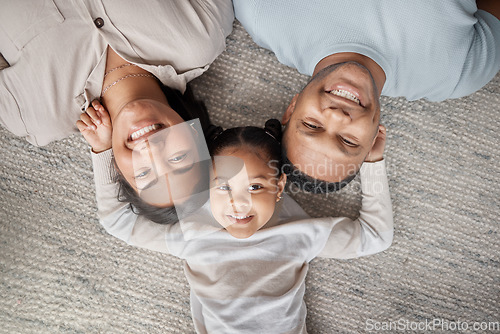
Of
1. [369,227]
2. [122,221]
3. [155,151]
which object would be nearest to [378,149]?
[369,227]

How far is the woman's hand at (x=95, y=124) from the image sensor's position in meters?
0.83

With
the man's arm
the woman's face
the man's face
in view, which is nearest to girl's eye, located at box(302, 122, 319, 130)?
the man's face

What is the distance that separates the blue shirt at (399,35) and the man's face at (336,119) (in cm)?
10

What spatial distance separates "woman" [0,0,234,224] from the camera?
776 mm

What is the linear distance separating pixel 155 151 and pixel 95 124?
22 centimetres

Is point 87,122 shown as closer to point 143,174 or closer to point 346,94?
point 143,174

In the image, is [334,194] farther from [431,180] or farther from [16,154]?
[16,154]

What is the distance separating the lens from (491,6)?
87cm

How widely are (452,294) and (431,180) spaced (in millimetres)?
319

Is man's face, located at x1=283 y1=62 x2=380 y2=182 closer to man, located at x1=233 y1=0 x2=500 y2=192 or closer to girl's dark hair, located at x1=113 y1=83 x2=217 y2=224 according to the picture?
man, located at x1=233 y1=0 x2=500 y2=192

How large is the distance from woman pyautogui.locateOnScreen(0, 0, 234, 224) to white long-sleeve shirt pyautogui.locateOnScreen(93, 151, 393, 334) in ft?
0.51

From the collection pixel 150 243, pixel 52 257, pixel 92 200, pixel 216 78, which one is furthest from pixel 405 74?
pixel 52 257

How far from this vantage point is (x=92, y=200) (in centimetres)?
100

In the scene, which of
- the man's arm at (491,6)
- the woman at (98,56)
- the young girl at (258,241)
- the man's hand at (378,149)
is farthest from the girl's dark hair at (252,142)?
the man's arm at (491,6)
